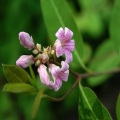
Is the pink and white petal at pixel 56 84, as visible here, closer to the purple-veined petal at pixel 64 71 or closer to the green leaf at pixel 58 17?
the purple-veined petal at pixel 64 71

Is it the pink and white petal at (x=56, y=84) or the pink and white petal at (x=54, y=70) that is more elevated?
the pink and white petal at (x=54, y=70)

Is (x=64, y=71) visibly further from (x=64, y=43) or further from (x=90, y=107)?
(x=90, y=107)

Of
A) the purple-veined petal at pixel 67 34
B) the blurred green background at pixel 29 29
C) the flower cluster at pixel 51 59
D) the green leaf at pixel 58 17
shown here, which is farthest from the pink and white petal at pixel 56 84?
the blurred green background at pixel 29 29

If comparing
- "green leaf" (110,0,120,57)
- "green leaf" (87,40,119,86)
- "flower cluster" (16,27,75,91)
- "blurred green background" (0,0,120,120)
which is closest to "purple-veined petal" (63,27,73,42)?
"flower cluster" (16,27,75,91)

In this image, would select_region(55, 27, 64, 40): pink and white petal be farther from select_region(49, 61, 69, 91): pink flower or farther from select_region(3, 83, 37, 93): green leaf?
select_region(3, 83, 37, 93): green leaf

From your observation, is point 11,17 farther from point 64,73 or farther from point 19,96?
point 64,73

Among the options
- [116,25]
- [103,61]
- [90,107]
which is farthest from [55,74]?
[103,61]
